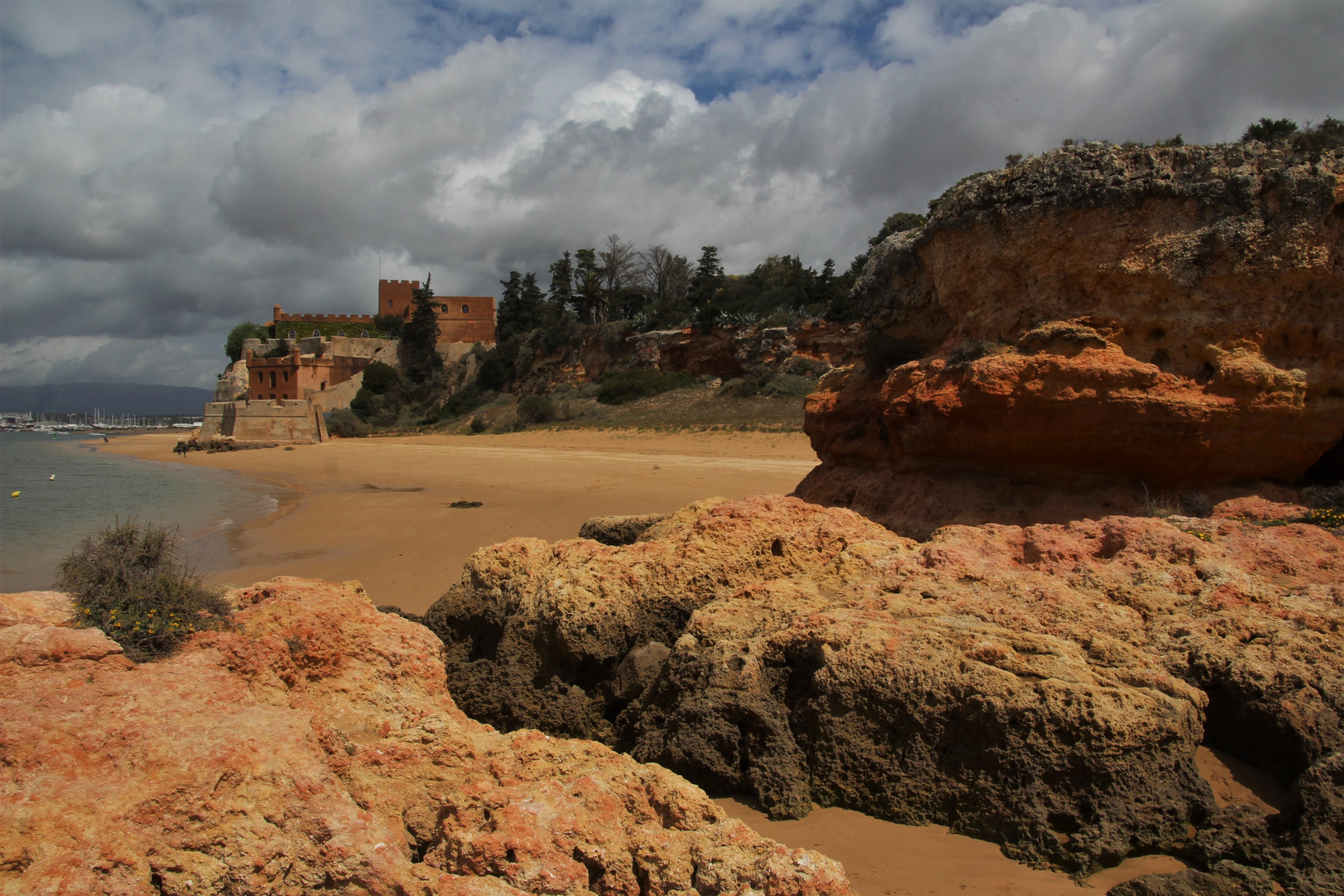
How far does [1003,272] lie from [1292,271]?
82.1 inches

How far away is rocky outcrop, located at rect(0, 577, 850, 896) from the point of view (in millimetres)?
2109

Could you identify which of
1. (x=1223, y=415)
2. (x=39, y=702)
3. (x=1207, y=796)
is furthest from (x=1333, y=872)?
(x=1223, y=415)

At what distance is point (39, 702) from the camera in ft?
8.10

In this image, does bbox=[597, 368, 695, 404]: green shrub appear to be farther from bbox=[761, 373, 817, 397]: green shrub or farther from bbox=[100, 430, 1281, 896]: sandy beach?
bbox=[761, 373, 817, 397]: green shrub

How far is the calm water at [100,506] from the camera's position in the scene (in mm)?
10600

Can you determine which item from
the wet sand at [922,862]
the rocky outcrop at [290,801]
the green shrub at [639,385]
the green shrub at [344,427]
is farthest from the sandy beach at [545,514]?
the green shrub at [344,427]

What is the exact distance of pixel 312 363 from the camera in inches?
1818

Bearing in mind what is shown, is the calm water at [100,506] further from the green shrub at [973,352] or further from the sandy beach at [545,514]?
the green shrub at [973,352]

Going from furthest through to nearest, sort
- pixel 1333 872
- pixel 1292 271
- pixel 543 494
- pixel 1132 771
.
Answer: pixel 543 494, pixel 1292 271, pixel 1132 771, pixel 1333 872

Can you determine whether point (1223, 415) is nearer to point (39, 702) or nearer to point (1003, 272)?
point (1003, 272)

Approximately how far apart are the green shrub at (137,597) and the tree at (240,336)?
204 ft

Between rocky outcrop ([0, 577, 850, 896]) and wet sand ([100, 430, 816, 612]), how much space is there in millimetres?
4290

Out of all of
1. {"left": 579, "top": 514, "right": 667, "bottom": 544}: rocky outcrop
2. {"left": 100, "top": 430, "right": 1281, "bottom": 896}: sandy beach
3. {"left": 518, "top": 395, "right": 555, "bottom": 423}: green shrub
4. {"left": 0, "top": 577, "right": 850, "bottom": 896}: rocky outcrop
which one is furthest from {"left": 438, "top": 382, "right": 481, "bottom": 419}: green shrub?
{"left": 0, "top": 577, "right": 850, "bottom": 896}: rocky outcrop

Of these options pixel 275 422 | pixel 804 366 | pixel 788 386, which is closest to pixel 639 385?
pixel 804 366
